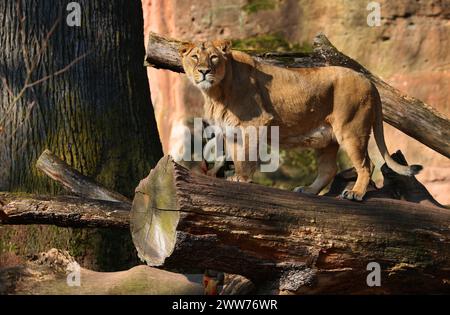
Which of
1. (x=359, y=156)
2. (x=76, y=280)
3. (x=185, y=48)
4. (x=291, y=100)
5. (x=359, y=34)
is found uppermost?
(x=359, y=34)

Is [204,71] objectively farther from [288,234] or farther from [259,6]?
[259,6]

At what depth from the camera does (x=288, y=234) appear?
6113 millimetres

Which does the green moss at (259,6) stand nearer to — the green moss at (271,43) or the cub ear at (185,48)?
the green moss at (271,43)

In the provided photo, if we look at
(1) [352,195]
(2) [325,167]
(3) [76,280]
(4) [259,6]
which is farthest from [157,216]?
(4) [259,6]

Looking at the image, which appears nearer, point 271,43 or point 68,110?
point 68,110

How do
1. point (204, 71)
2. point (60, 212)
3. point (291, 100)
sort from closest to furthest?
1. point (60, 212)
2. point (204, 71)
3. point (291, 100)

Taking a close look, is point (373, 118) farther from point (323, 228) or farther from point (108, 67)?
point (108, 67)

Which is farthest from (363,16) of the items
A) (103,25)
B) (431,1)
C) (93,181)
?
(93,181)

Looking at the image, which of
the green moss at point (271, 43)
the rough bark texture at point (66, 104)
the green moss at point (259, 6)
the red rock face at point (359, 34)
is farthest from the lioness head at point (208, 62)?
the green moss at point (259, 6)

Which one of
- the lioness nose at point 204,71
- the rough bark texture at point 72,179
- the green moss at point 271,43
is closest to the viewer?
the lioness nose at point 204,71

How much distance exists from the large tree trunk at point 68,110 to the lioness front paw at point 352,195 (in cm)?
213

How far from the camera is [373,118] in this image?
7.32m

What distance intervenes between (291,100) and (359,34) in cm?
628

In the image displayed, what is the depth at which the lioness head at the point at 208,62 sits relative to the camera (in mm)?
7039
